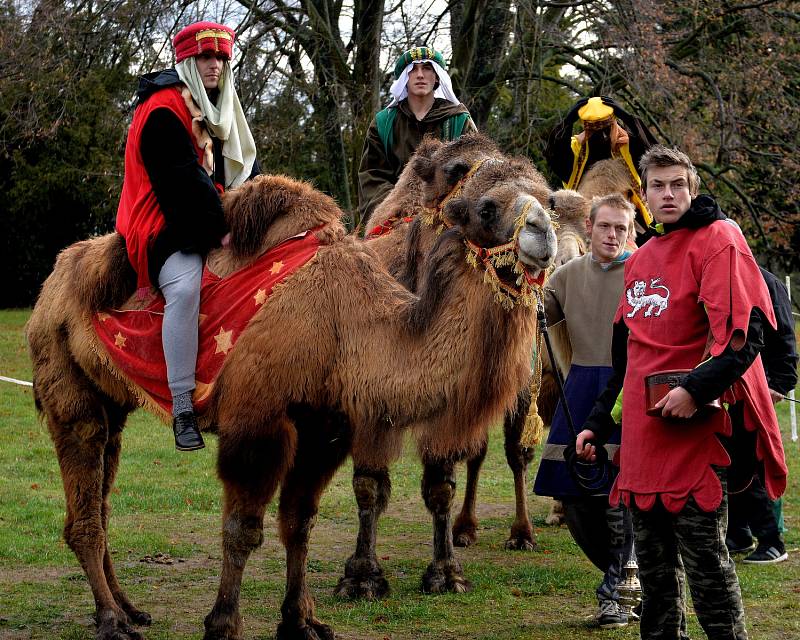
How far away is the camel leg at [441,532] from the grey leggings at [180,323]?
6.14 ft

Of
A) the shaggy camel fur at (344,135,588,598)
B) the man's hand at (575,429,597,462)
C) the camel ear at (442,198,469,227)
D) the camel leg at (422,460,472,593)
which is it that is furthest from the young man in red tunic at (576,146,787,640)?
the camel leg at (422,460,472,593)

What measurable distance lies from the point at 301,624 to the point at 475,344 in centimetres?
182

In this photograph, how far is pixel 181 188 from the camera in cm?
541

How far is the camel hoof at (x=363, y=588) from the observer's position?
6.55 m

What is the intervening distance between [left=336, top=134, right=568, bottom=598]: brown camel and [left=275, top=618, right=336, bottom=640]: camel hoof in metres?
0.92

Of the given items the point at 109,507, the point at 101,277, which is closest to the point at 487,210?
the point at 101,277

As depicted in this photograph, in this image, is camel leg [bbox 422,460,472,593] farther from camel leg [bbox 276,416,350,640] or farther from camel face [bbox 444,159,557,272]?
camel face [bbox 444,159,557,272]

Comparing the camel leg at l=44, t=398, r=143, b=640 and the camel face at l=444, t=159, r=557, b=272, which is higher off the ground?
the camel face at l=444, t=159, r=557, b=272

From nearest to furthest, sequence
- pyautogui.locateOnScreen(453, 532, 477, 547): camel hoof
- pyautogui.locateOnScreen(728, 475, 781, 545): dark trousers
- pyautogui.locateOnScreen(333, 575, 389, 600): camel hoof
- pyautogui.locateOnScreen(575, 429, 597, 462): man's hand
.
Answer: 1. pyautogui.locateOnScreen(575, 429, 597, 462): man's hand
2. pyautogui.locateOnScreen(333, 575, 389, 600): camel hoof
3. pyautogui.locateOnScreen(728, 475, 781, 545): dark trousers
4. pyautogui.locateOnScreen(453, 532, 477, 547): camel hoof

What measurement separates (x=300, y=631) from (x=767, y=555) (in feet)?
11.6

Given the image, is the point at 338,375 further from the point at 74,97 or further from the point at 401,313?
the point at 74,97

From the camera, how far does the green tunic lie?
286 inches

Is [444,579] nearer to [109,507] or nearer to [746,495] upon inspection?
[109,507]

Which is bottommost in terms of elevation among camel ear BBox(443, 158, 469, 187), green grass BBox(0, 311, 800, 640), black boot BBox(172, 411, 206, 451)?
green grass BBox(0, 311, 800, 640)
